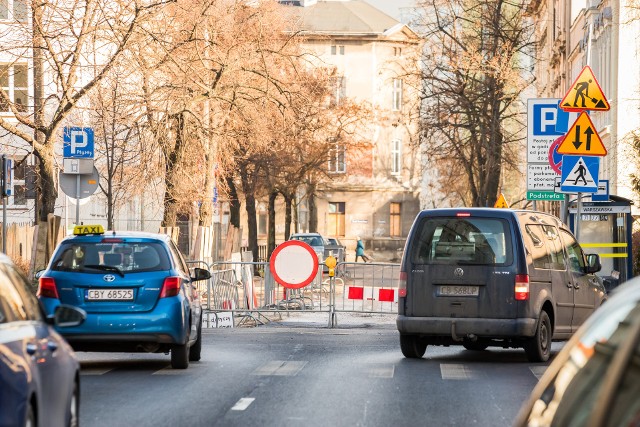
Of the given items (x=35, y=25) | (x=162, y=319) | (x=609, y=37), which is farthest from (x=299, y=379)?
(x=609, y=37)

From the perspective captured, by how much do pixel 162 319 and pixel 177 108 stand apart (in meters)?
19.5

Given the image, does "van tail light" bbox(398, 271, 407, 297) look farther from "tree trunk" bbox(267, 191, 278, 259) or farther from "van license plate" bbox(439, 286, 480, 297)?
"tree trunk" bbox(267, 191, 278, 259)

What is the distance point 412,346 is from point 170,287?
3.63 metres

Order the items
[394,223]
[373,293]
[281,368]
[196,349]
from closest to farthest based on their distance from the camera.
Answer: [281,368], [196,349], [373,293], [394,223]

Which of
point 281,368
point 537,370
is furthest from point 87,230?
point 537,370

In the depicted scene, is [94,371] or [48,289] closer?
[48,289]

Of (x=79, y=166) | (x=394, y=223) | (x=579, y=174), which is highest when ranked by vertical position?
(x=79, y=166)

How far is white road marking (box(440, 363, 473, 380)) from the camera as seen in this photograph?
47.7ft

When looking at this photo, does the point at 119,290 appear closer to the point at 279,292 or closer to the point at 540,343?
the point at 540,343

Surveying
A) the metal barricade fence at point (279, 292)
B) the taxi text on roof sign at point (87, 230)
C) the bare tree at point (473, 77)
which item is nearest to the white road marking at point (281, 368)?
the taxi text on roof sign at point (87, 230)

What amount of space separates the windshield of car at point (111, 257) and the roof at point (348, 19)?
81266 millimetres

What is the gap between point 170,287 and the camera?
14867 millimetres

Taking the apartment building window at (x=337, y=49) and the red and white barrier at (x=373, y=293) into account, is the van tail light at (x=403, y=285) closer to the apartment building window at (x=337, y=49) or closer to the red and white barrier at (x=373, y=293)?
the red and white barrier at (x=373, y=293)

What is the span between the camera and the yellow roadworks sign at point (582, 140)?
20.4 m
